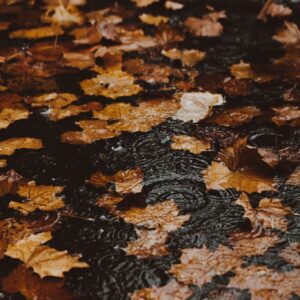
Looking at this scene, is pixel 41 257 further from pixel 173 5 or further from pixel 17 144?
pixel 173 5

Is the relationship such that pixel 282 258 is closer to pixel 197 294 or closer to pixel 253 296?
Result: pixel 253 296

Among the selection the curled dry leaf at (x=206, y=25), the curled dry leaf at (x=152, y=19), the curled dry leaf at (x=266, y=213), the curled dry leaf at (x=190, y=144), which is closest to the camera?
the curled dry leaf at (x=266, y=213)

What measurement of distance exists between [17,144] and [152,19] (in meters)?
2.07

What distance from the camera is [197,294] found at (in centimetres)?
170

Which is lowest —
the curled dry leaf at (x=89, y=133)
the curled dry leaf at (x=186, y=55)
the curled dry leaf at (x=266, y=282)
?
the curled dry leaf at (x=89, y=133)

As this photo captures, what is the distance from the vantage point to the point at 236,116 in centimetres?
278

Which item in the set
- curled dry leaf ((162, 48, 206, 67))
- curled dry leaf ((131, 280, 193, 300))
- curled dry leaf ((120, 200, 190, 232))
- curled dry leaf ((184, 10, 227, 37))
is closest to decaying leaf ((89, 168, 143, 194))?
curled dry leaf ((120, 200, 190, 232))

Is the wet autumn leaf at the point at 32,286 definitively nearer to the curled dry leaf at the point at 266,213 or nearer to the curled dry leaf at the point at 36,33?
the curled dry leaf at the point at 266,213

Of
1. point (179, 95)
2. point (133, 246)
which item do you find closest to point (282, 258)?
point (133, 246)

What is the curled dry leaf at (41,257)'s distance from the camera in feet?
5.94

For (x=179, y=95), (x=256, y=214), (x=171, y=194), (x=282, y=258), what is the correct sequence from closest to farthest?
(x=282, y=258) < (x=256, y=214) < (x=171, y=194) < (x=179, y=95)

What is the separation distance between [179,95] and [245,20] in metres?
1.49

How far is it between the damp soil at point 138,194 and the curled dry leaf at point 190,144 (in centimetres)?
4

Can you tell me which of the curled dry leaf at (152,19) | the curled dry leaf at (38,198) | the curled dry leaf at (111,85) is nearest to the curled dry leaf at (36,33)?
the curled dry leaf at (152,19)
